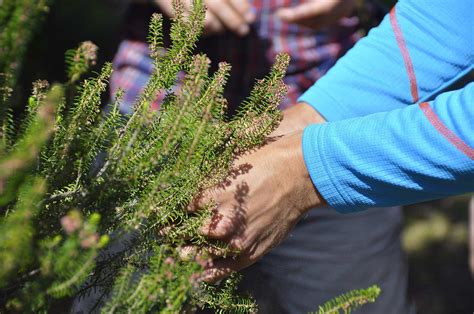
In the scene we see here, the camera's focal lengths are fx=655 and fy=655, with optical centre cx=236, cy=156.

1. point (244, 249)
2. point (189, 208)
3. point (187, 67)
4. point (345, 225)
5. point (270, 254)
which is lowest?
point (345, 225)

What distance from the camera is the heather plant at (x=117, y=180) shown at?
633 mm

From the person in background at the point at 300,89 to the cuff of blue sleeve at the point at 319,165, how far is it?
0.81ft

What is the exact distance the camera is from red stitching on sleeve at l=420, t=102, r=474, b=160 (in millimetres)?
900

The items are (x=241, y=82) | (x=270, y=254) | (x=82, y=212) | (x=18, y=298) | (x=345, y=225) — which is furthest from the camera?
(x=241, y=82)

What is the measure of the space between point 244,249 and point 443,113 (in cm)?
34

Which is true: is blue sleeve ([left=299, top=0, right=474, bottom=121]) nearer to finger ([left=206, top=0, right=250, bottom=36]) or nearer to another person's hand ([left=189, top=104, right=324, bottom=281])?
another person's hand ([left=189, top=104, right=324, bottom=281])

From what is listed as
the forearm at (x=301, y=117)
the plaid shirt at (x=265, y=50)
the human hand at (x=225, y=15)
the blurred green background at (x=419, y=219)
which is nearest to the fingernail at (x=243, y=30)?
the human hand at (x=225, y=15)

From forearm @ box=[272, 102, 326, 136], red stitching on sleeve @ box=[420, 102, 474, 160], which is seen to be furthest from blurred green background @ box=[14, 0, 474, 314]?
red stitching on sleeve @ box=[420, 102, 474, 160]

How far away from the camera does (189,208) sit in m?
0.89

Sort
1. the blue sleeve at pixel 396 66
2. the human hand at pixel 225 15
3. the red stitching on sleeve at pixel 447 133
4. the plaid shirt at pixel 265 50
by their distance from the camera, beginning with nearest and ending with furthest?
the red stitching on sleeve at pixel 447 133, the blue sleeve at pixel 396 66, the human hand at pixel 225 15, the plaid shirt at pixel 265 50

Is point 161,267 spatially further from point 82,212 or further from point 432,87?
point 432,87

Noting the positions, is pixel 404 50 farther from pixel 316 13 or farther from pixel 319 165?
pixel 316 13

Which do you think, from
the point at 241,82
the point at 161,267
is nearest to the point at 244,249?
the point at 161,267

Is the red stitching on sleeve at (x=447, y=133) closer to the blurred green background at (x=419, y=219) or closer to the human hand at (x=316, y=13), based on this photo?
the human hand at (x=316, y=13)
